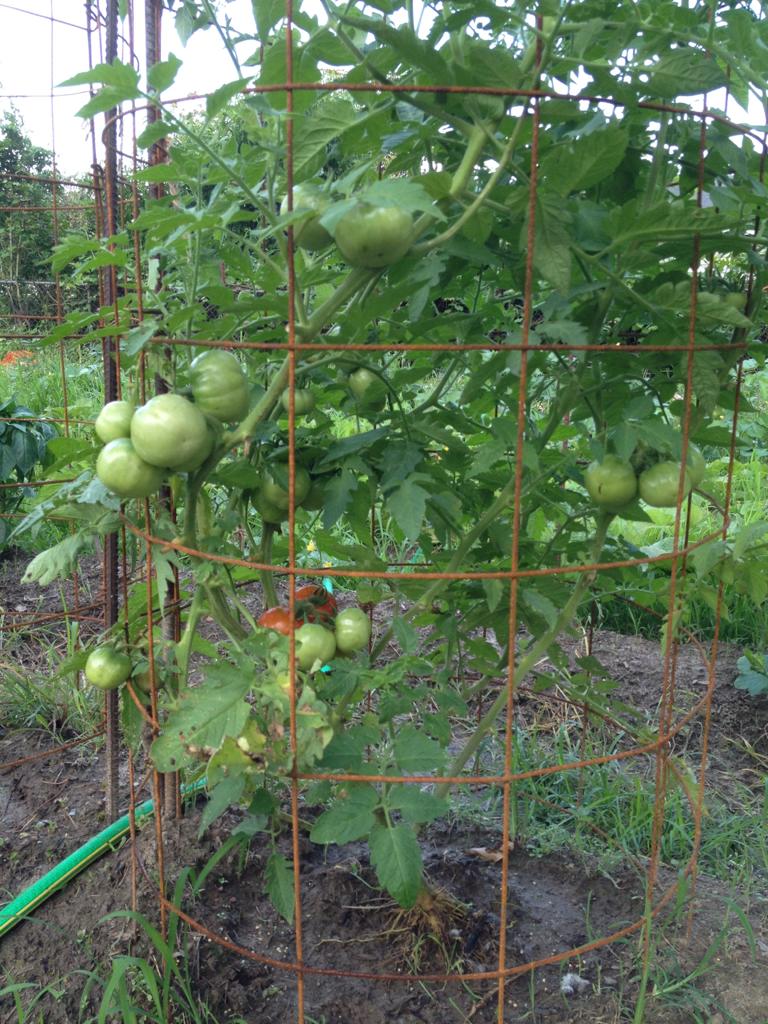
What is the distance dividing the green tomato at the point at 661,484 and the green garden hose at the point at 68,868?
119 cm

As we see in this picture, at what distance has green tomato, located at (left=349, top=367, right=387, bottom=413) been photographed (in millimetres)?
1497

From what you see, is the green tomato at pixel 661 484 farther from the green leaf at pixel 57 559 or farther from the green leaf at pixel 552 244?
the green leaf at pixel 57 559

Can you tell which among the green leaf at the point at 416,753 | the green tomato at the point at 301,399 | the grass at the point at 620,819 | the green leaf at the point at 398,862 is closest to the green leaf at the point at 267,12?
the green tomato at the point at 301,399

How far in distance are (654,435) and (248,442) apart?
Result: 60 centimetres

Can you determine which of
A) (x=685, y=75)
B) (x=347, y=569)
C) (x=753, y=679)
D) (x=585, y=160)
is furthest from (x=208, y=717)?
(x=753, y=679)

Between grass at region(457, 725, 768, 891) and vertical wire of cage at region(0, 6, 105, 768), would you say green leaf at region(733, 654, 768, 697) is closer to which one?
grass at region(457, 725, 768, 891)

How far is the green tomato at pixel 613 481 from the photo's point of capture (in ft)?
4.63

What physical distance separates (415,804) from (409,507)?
0.46m

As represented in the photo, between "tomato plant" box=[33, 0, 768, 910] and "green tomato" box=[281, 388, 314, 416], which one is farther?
"green tomato" box=[281, 388, 314, 416]

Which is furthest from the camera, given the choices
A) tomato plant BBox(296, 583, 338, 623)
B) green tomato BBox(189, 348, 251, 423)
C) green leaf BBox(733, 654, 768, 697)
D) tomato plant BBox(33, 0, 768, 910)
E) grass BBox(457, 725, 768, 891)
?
green leaf BBox(733, 654, 768, 697)

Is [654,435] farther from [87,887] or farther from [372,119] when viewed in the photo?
[87,887]

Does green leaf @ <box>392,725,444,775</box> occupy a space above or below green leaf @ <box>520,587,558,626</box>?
below

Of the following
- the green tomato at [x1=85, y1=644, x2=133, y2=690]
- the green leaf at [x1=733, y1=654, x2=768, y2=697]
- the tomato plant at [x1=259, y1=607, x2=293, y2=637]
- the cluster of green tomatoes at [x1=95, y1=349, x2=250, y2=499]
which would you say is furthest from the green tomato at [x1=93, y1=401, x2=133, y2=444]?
the green leaf at [x1=733, y1=654, x2=768, y2=697]

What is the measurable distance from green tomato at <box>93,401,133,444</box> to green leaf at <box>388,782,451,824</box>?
2.24 ft
